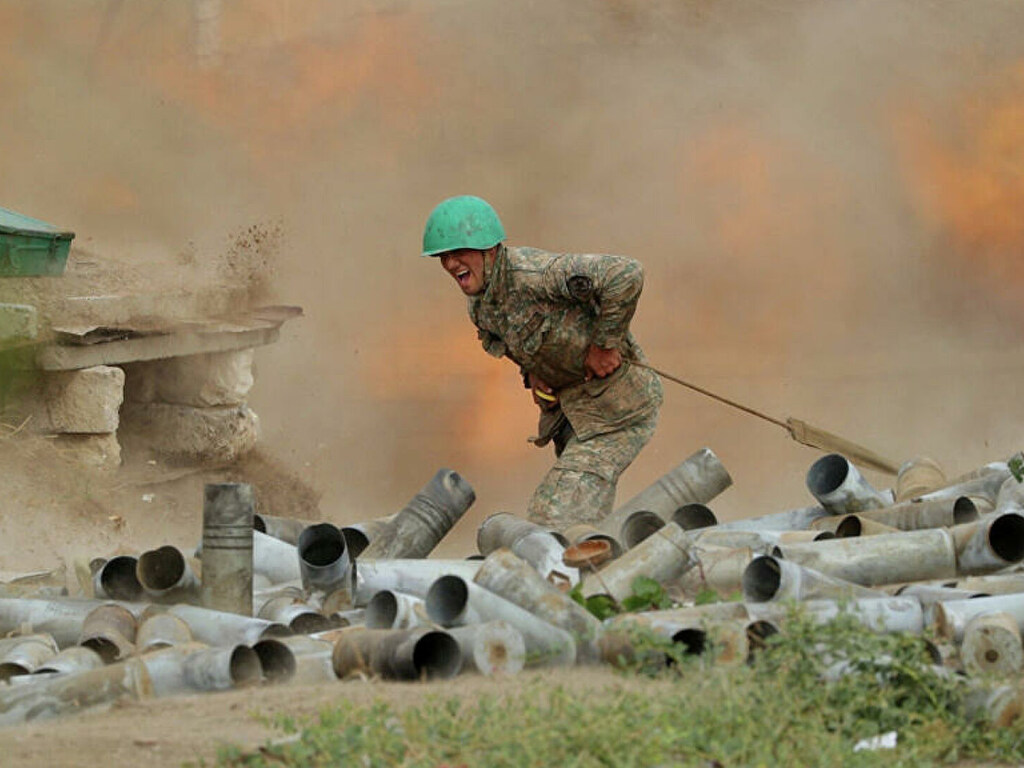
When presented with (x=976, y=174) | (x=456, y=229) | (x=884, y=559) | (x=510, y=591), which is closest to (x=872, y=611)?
(x=884, y=559)

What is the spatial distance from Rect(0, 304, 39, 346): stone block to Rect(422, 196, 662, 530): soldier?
2961 mm

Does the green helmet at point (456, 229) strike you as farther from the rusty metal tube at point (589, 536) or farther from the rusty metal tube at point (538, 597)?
the rusty metal tube at point (538, 597)

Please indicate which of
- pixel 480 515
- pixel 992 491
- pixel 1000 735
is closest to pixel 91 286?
pixel 480 515

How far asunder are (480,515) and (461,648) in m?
9.47

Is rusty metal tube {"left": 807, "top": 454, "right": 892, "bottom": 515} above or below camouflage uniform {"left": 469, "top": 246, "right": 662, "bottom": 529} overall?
below

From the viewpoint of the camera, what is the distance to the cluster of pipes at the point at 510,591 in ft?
17.4

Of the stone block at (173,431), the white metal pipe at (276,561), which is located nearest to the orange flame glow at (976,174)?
the stone block at (173,431)

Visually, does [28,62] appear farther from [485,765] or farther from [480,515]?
[485,765]

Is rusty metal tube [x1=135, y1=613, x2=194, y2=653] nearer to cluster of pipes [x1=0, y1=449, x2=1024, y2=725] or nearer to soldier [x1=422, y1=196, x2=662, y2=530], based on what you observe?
cluster of pipes [x1=0, y1=449, x2=1024, y2=725]

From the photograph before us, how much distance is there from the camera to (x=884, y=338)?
1773cm

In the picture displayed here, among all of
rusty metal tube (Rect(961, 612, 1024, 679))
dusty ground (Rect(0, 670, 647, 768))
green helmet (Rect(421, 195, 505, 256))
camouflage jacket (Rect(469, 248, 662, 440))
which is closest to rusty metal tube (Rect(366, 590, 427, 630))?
dusty ground (Rect(0, 670, 647, 768))

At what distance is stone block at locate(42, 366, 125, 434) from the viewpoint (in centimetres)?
1078

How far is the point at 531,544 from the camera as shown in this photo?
6945 millimetres

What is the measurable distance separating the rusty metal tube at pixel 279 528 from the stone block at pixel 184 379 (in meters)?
4.24
